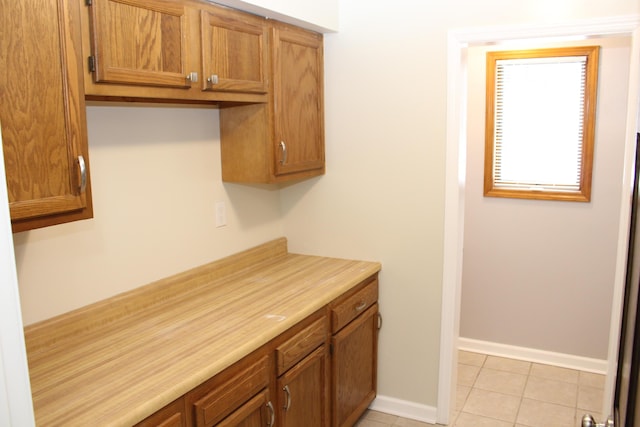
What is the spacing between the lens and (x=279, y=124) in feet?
8.75

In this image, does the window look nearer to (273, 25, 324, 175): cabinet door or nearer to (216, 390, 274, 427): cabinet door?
(273, 25, 324, 175): cabinet door

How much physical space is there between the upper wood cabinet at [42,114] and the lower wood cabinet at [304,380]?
646 millimetres

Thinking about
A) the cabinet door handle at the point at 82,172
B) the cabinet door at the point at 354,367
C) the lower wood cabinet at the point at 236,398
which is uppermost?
the cabinet door handle at the point at 82,172

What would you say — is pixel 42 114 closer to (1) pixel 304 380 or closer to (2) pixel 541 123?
(1) pixel 304 380

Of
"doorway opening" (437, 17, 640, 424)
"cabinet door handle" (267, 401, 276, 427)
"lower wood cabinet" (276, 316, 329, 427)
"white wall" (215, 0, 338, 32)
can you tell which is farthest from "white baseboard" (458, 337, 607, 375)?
"white wall" (215, 0, 338, 32)

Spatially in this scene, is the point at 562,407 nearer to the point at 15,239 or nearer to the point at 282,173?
the point at 282,173

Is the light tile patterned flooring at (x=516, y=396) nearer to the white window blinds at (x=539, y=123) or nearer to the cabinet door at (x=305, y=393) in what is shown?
the cabinet door at (x=305, y=393)

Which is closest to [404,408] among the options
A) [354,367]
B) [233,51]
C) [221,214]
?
[354,367]

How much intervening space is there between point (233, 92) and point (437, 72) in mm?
1066

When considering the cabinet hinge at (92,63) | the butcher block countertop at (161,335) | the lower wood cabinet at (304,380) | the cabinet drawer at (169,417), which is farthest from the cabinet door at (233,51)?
the cabinet drawer at (169,417)

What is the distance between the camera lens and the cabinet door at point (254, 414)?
1.90 m

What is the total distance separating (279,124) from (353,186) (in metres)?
0.63

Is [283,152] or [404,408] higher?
[283,152]

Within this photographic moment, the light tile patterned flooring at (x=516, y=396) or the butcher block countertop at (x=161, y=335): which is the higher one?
the butcher block countertop at (x=161, y=335)
